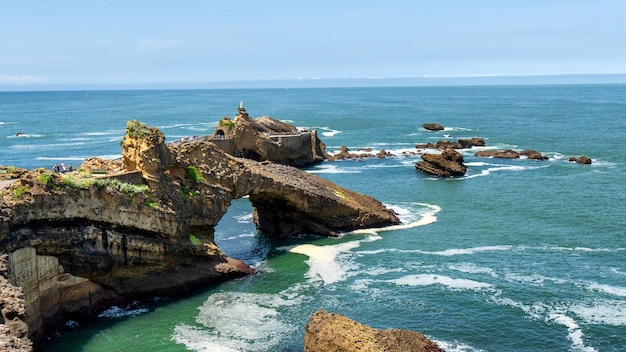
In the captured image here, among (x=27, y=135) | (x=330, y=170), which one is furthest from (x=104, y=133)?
(x=330, y=170)

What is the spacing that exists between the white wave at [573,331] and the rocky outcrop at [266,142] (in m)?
45.9

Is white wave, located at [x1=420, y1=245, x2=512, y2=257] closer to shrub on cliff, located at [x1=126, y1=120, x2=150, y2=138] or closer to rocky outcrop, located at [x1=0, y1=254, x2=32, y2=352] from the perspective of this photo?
shrub on cliff, located at [x1=126, y1=120, x2=150, y2=138]

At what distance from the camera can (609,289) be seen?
3309cm

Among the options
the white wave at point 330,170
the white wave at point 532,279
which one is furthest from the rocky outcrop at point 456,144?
the white wave at point 532,279

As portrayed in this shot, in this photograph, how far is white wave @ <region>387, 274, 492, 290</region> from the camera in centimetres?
3398

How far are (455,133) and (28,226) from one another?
325 ft

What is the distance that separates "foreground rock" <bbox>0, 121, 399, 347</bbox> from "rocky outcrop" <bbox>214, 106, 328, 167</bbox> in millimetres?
27178

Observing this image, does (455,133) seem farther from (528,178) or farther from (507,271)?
(507,271)

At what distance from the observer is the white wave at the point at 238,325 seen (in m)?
27.5

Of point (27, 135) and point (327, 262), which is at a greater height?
point (27, 135)

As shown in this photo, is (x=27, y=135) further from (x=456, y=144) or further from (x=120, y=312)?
(x=120, y=312)

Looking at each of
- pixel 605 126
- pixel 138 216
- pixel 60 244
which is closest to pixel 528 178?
pixel 138 216

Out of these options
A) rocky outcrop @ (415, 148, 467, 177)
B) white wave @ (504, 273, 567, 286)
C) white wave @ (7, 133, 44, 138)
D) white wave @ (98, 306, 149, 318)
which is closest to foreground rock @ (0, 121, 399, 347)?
white wave @ (98, 306, 149, 318)

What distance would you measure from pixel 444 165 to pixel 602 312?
40988mm
